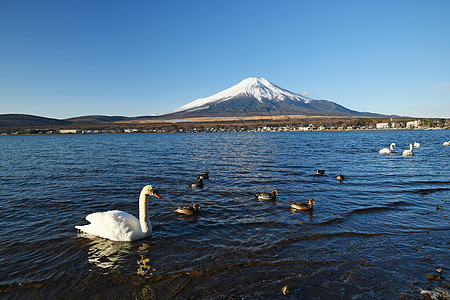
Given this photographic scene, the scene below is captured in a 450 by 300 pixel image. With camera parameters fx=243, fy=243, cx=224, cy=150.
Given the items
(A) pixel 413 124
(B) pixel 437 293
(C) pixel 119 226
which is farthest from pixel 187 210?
(A) pixel 413 124

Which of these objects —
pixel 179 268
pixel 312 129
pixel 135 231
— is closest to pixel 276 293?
pixel 179 268

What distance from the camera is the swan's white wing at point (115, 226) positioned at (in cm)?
871

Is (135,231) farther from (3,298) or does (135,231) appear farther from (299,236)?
(299,236)

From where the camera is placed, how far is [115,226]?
28.6ft

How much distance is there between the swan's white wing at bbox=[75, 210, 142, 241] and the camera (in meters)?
8.71

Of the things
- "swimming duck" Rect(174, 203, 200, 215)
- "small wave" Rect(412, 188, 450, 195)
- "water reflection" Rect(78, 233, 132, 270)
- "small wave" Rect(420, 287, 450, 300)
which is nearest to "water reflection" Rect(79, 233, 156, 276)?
"water reflection" Rect(78, 233, 132, 270)

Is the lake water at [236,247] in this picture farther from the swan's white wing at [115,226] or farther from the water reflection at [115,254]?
the swan's white wing at [115,226]

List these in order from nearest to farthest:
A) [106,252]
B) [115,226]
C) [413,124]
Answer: [106,252]
[115,226]
[413,124]

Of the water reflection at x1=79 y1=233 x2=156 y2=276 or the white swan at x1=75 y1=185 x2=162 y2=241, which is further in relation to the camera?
the white swan at x1=75 y1=185 x2=162 y2=241

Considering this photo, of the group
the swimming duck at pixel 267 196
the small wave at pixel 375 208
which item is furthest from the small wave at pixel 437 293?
the swimming duck at pixel 267 196

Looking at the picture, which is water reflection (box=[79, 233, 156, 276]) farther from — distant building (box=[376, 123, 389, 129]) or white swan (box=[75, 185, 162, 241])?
distant building (box=[376, 123, 389, 129])

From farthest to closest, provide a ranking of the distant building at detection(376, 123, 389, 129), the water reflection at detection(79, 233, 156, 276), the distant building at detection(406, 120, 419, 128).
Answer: the distant building at detection(376, 123, 389, 129), the distant building at detection(406, 120, 419, 128), the water reflection at detection(79, 233, 156, 276)

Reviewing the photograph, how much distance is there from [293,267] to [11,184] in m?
21.7

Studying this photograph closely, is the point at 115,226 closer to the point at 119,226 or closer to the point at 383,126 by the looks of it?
the point at 119,226
